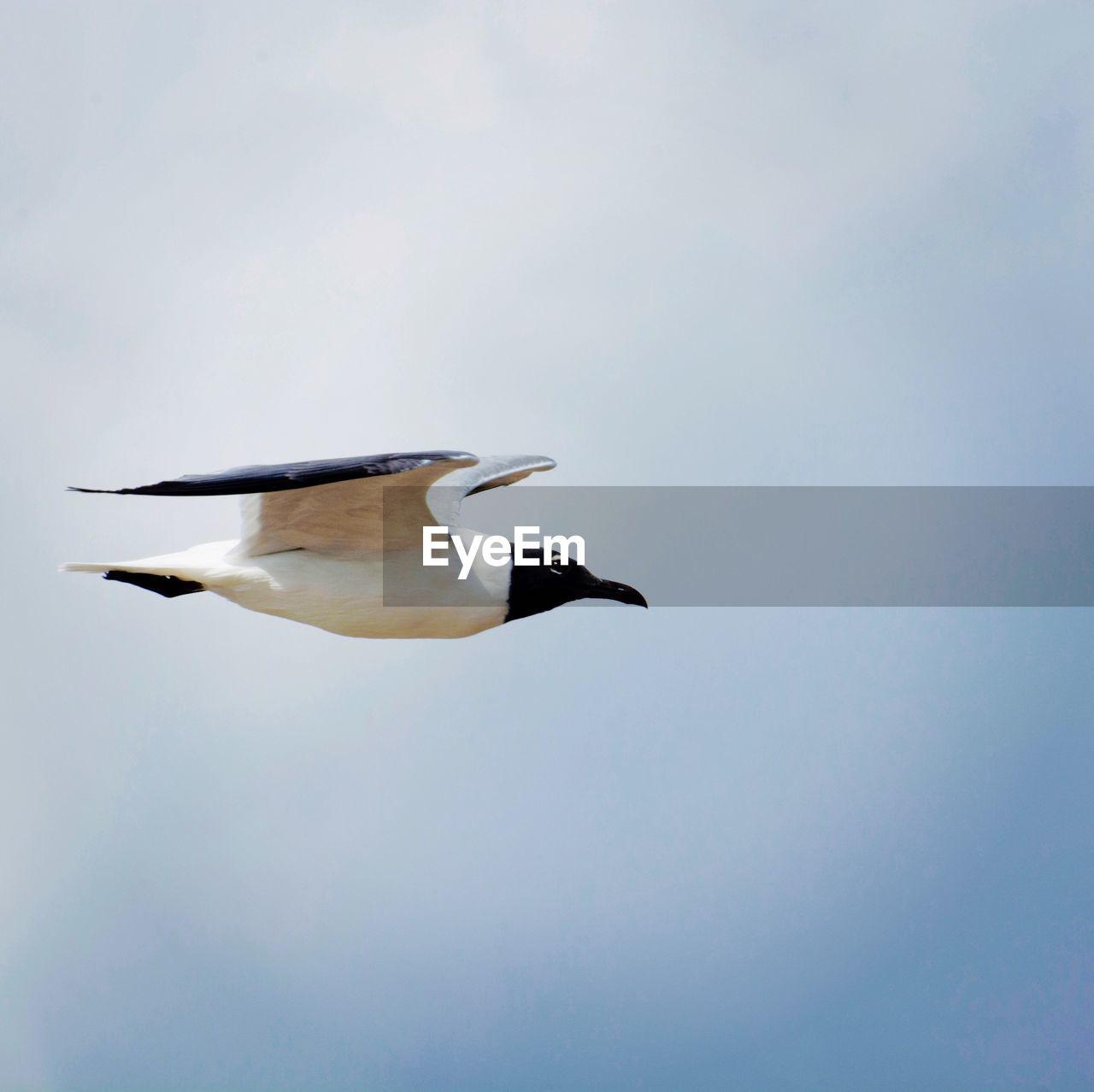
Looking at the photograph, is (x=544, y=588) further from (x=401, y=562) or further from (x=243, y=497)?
(x=243, y=497)

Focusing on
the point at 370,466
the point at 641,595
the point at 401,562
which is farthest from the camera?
the point at 641,595

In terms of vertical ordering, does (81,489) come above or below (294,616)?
above

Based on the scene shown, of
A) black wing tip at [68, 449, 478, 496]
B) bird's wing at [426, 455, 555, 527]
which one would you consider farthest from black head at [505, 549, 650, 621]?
black wing tip at [68, 449, 478, 496]

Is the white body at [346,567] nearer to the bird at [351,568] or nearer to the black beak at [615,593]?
the bird at [351,568]

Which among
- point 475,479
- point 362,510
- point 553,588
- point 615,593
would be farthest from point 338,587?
point 615,593

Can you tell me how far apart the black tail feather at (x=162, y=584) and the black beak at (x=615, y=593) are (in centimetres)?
214

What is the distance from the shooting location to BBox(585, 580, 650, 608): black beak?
9.23 m

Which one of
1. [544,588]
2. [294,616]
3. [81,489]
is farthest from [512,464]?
[81,489]

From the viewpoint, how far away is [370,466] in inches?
293

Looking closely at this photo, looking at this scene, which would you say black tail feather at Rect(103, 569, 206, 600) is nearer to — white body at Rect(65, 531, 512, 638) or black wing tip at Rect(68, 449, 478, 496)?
white body at Rect(65, 531, 512, 638)

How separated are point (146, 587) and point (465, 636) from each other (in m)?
1.72

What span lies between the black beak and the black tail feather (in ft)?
7.01

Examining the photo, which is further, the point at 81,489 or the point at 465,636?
the point at 465,636

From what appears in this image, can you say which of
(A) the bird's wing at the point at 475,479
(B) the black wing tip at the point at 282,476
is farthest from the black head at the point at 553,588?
(B) the black wing tip at the point at 282,476
